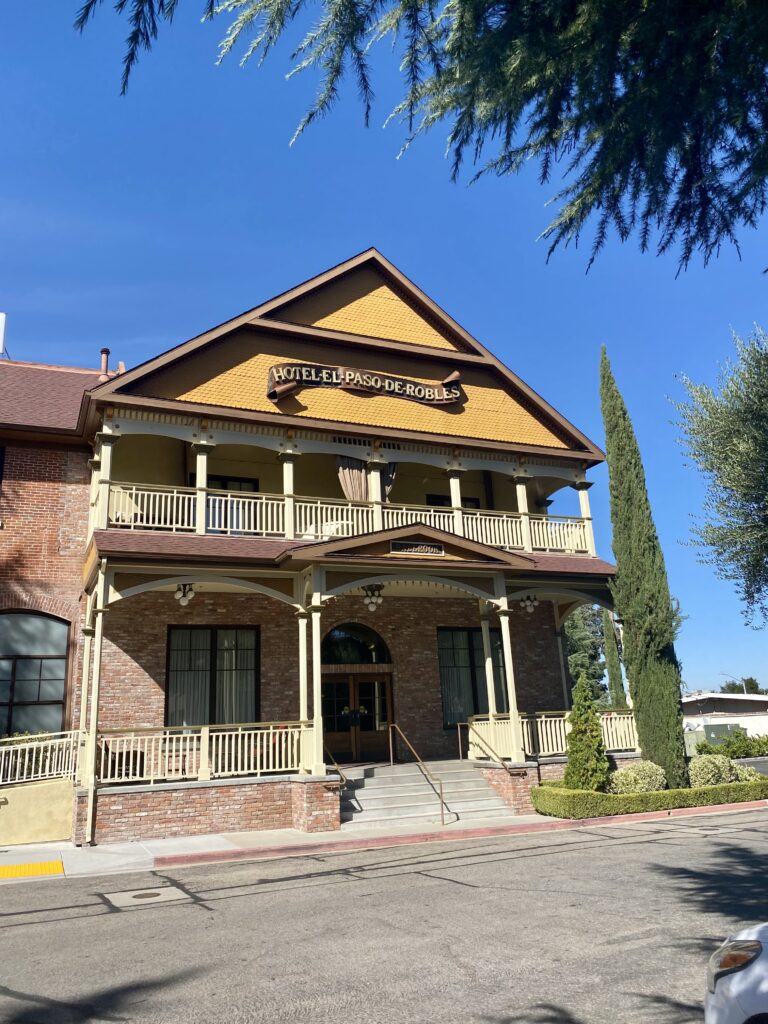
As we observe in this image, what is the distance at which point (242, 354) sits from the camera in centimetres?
1897

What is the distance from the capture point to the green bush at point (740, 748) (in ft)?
95.4

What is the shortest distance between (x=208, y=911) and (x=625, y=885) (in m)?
4.85

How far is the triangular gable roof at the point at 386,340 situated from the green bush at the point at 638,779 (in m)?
8.53

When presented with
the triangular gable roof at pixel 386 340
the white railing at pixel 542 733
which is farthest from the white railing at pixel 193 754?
the triangular gable roof at pixel 386 340

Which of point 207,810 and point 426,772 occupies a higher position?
point 426,772

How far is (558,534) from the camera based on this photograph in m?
20.4

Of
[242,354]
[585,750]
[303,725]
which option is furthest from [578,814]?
[242,354]

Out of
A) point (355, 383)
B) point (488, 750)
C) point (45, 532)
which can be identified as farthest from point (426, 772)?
point (45, 532)

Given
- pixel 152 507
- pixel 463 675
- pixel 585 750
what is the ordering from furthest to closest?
pixel 463 675, pixel 152 507, pixel 585 750

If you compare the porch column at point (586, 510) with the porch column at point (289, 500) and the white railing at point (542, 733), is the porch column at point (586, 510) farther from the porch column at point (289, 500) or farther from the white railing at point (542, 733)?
the porch column at point (289, 500)

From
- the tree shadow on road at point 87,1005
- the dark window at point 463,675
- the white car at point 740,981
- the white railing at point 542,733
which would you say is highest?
the dark window at point 463,675

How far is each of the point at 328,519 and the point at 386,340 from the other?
18.8ft

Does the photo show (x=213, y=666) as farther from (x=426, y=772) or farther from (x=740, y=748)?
(x=740, y=748)

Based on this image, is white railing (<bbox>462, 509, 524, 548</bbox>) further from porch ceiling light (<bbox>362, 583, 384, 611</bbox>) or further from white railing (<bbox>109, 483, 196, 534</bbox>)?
white railing (<bbox>109, 483, 196, 534</bbox>)
